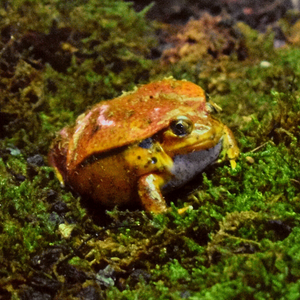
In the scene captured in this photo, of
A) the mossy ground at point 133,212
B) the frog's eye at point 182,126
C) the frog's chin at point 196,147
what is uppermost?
the frog's eye at point 182,126

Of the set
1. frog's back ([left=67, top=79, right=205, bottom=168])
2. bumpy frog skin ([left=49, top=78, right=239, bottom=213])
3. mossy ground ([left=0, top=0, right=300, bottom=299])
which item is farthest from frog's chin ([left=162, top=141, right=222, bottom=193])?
frog's back ([left=67, top=79, right=205, bottom=168])

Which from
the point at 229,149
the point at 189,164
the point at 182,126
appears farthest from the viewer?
the point at 229,149

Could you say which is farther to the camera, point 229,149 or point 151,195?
point 229,149

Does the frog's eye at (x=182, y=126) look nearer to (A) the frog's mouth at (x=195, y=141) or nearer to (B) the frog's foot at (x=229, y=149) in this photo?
(A) the frog's mouth at (x=195, y=141)

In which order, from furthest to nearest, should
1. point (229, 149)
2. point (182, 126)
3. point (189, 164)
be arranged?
point (229, 149) < point (189, 164) < point (182, 126)

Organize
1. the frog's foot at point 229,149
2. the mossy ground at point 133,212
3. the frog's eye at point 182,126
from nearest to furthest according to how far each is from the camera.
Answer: the mossy ground at point 133,212 → the frog's eye at point 182,126 → the frog's foot at point 229,149

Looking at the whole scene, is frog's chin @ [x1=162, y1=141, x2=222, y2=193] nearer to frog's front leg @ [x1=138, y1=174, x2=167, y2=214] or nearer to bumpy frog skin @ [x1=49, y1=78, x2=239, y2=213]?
bumpy frog skin @ [x1=49, y1=78, x2=239, y2=213]

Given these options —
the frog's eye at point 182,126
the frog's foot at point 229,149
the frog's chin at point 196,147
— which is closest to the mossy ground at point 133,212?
the frog's foot at point 229,149

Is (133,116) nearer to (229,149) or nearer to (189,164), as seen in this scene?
(189,164)

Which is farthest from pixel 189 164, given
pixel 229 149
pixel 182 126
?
pixel 229 149
